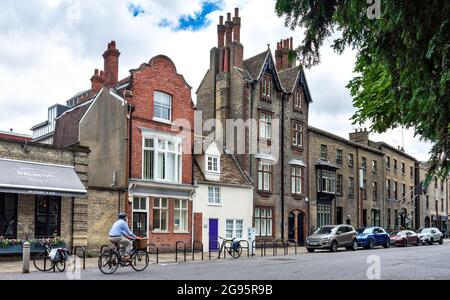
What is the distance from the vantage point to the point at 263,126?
3741 cm

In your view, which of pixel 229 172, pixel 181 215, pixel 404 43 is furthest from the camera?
pixel 229 172

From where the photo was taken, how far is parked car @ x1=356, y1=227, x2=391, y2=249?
3566cm

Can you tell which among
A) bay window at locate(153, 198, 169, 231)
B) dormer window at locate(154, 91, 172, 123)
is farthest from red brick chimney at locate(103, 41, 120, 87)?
bay window at locate(153, 198, 169, 231)

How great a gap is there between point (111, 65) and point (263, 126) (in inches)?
487

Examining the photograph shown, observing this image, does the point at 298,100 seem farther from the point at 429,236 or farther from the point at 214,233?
the point at 429,236

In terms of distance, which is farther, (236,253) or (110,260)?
(236,253)

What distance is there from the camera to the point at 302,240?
39688mm

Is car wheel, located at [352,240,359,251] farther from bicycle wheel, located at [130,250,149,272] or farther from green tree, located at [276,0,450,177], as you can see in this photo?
green tree, located at [276,0,450,177]

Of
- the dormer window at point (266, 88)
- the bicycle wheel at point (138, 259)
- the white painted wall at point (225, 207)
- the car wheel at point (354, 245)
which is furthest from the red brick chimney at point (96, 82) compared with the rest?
the car wheel at point (354, 245)

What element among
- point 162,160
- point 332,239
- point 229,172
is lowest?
point 332,239

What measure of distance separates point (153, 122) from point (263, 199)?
11.4 metres

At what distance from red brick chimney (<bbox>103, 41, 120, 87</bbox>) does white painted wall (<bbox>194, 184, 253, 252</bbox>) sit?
27.0ft

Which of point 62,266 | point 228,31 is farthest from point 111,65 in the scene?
point 62,266
